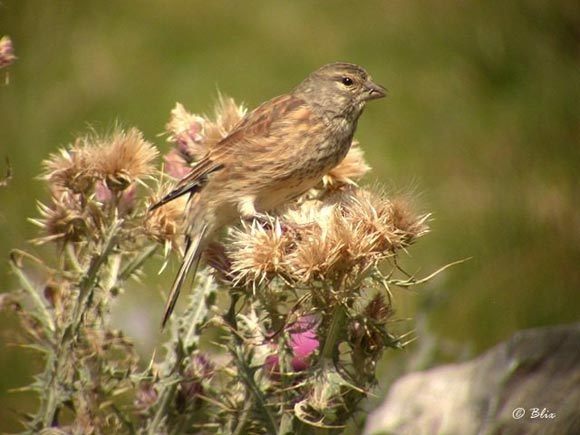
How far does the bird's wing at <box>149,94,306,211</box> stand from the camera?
272cm

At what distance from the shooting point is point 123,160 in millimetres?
2531

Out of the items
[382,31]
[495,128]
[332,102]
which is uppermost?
[382,31]

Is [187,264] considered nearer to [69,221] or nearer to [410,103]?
[69,221]

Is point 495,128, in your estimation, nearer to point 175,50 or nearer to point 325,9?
point 325,9

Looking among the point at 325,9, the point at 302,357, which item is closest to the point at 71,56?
the point at 325,9

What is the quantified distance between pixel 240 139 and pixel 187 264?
0.44 meters

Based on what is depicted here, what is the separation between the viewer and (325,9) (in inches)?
264

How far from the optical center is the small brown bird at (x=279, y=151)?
9.57 ft

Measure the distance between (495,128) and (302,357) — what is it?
3.44 metres

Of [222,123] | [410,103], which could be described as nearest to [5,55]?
[222,123]

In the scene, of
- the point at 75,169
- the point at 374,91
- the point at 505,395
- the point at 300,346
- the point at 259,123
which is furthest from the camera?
the point at 374,91

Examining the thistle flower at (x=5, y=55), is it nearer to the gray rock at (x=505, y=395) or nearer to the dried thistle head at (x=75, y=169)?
the dried thistle head at (x=75, y=169)

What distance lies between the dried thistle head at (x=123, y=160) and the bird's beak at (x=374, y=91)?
910 mm

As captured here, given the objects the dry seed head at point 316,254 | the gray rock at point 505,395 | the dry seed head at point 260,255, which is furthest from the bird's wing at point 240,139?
the gray rock at point 505,395
